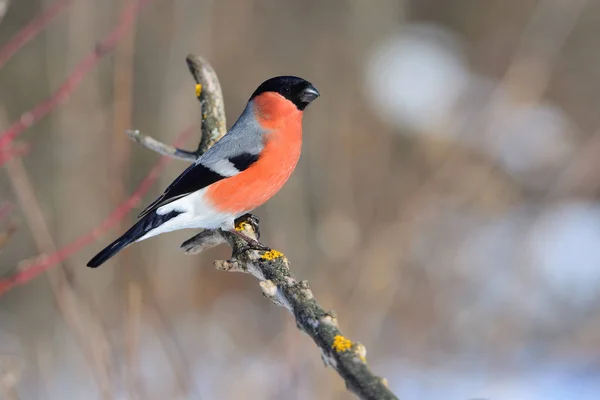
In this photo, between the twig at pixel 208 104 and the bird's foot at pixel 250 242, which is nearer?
the bird's foot at pixel 250 242

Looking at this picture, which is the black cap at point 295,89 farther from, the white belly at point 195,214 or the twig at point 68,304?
the twig at point 68,304

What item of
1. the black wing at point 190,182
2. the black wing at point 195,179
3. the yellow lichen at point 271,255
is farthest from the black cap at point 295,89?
the yellow lichen at point 271,255

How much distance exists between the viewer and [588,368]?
384 cm

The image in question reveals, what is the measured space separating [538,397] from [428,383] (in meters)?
0.67

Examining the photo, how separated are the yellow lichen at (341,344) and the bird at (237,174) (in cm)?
77

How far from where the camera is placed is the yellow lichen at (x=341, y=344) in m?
1.11

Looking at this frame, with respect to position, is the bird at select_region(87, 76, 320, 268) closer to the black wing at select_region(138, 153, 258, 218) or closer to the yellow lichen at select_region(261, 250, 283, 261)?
the black wing at select_region(138, 153, 258, 218)

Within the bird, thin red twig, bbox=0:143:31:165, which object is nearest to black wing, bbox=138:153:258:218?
the bird

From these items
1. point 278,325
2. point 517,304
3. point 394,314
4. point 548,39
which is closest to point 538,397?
point 517,304

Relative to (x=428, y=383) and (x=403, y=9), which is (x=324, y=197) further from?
(x=403, y=9)

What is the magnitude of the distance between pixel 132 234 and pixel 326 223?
274 centimetres

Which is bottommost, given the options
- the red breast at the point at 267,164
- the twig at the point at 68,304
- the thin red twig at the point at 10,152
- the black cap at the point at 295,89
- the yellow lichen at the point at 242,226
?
the twig at the point at 68,304

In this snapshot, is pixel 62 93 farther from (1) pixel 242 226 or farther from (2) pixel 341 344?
(2) pixel 341 344

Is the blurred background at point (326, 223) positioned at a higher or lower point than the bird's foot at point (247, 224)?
higher
